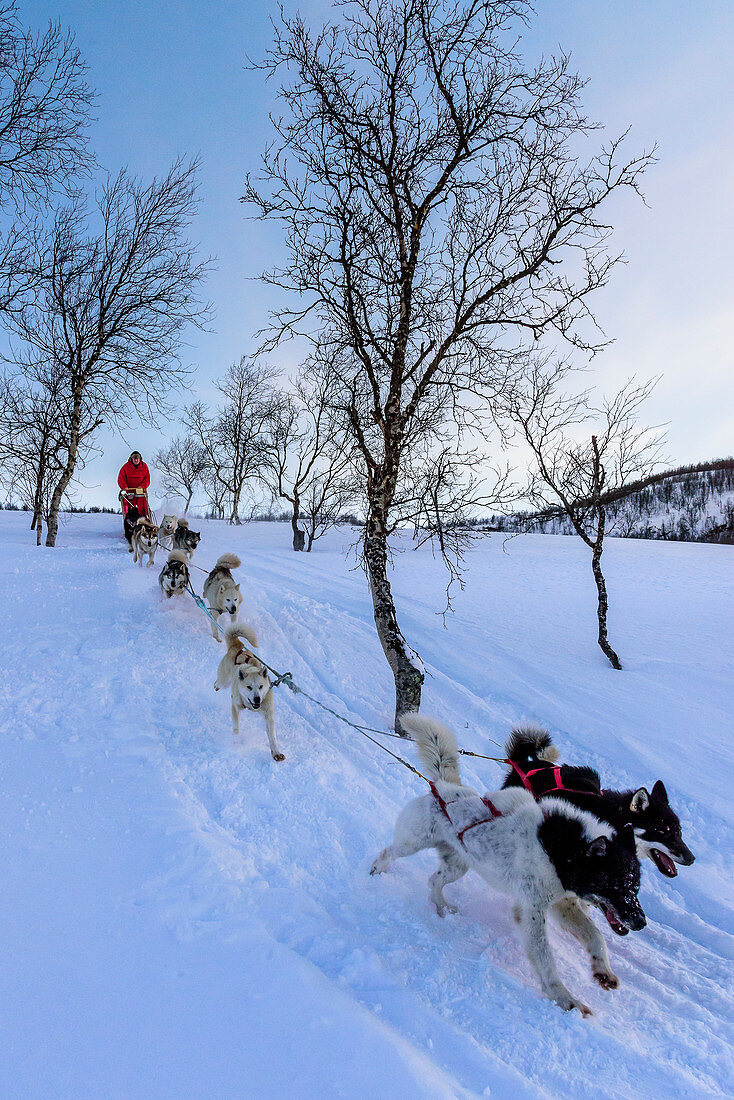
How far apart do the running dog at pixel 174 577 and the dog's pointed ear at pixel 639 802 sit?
23.5 ft

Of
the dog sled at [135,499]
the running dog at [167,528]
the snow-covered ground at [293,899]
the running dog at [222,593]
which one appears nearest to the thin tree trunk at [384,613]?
the snow-covered ground at [293,899]

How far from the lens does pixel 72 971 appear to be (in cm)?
228

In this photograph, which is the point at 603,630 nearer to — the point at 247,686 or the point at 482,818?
the point at 247,686

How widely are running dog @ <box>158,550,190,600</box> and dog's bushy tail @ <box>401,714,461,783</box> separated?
611cm

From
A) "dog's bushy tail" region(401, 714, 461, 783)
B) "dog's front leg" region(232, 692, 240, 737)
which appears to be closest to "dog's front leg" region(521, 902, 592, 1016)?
"dog's bushy tail" region(401, 714, 461, 783)

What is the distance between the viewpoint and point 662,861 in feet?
11.2

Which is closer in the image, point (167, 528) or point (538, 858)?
point (538, 858)

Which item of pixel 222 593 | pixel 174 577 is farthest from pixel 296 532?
pixel 222 593

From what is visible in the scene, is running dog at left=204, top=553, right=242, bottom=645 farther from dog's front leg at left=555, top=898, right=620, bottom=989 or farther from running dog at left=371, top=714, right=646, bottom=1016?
dog's front leg at left=555, top=898, right=620, bottom=989

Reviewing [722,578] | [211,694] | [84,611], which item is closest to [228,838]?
[211,694]

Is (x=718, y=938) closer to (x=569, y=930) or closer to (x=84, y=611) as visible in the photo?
(x=569, y=930)

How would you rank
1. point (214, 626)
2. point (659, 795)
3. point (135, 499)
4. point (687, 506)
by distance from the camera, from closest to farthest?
point (659, 795)
point (214, 626)
point (135, 499)
point (687, 506)

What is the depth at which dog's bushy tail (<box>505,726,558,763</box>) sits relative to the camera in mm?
4453

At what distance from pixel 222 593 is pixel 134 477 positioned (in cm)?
714
